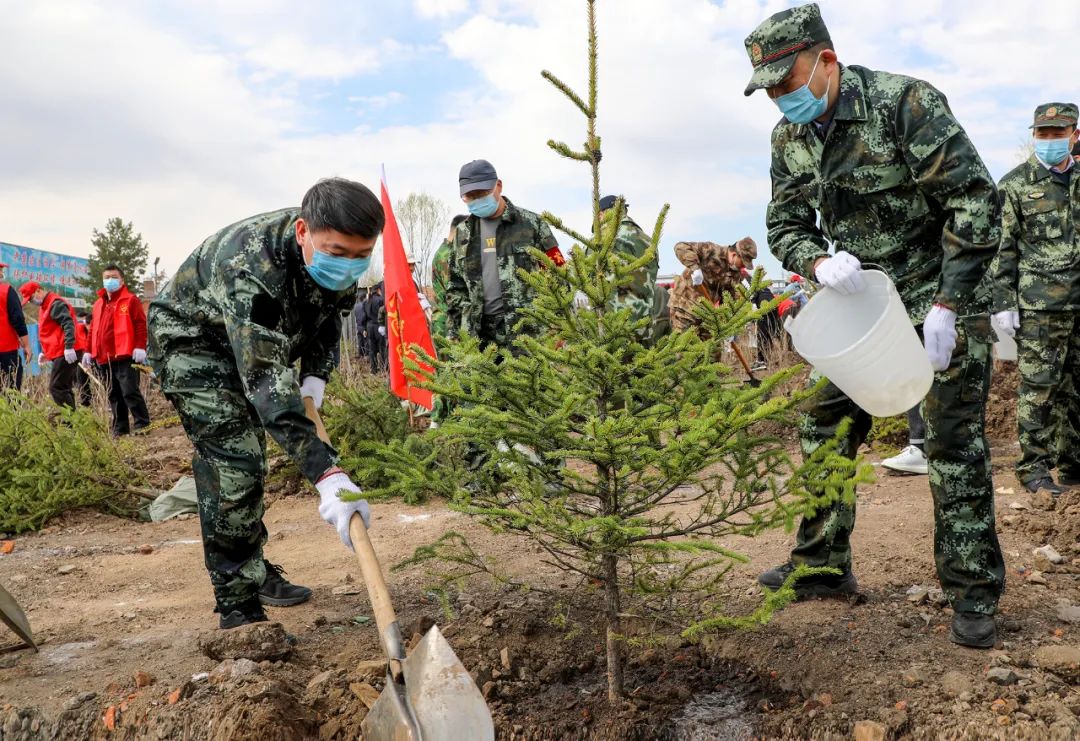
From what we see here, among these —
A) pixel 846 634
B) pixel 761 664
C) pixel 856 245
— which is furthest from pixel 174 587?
pixel 856 245

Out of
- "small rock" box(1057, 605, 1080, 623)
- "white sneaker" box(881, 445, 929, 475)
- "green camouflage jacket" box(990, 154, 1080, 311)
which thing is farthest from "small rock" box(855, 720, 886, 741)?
"green camouflage jacket" box(990, 154, 1080, 311)

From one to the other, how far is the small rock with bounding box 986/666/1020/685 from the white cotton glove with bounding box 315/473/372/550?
6.50 ft

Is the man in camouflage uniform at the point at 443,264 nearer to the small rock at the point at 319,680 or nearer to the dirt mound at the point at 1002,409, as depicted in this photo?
the small rock at the point at 319,680

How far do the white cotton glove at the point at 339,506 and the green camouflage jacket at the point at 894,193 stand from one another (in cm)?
179

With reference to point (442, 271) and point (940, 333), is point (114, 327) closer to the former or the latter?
point (442, 271)

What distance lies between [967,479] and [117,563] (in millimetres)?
4437

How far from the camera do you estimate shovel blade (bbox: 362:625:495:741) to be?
2066 mm

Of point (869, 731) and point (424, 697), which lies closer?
point (424, 697)

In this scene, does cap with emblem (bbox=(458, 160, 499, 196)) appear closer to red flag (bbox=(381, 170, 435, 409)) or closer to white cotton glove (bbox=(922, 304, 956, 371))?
red flag (bbox=(381, 170, 435, 409))

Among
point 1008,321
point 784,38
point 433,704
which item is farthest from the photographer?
point 1008,321

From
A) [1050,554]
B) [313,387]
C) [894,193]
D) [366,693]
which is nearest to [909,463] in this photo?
[1050,554]

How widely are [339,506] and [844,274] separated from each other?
1.70 meters

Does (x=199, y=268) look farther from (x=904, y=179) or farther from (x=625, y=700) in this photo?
(x=904, y=179)

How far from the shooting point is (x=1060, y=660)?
2631 millimetres
